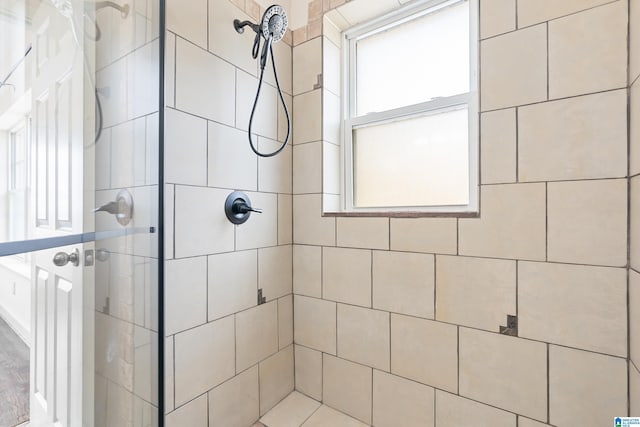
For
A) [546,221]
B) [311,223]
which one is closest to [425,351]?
[546,221]

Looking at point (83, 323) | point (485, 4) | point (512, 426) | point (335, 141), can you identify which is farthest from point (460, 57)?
point (83, 323)

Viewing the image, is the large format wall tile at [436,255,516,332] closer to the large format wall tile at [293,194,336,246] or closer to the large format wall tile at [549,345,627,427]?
the large format wall tile at [549,345,627,427]

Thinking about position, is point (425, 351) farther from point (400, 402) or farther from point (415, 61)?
point (415, 61)

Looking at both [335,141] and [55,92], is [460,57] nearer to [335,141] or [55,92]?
[335,141]

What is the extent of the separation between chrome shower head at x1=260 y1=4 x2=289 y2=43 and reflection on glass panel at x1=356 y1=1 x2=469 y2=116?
52cm

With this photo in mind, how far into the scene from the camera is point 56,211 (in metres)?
0.55

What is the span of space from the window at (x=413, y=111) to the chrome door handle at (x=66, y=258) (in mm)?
1113

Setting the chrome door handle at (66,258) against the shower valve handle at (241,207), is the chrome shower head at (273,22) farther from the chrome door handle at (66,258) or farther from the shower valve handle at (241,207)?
the chrome door handle at (66,258)

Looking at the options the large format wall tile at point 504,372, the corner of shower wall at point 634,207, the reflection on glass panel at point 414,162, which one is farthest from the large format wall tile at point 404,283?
the corner of shower wall at point 634,207

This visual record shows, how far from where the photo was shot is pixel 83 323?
0.63 m

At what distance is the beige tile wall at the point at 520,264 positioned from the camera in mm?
834

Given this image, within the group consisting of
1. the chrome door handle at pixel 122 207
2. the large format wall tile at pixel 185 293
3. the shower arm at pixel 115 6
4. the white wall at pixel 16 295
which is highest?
the shower arm at pixel 115 6

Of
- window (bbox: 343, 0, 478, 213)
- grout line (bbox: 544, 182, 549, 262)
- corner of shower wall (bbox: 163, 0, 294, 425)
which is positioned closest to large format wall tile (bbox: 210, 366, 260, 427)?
corner of shower wall (bbox: 163, 0, 294, 425)

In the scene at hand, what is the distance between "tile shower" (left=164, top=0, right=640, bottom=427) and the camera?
2.77 feet
